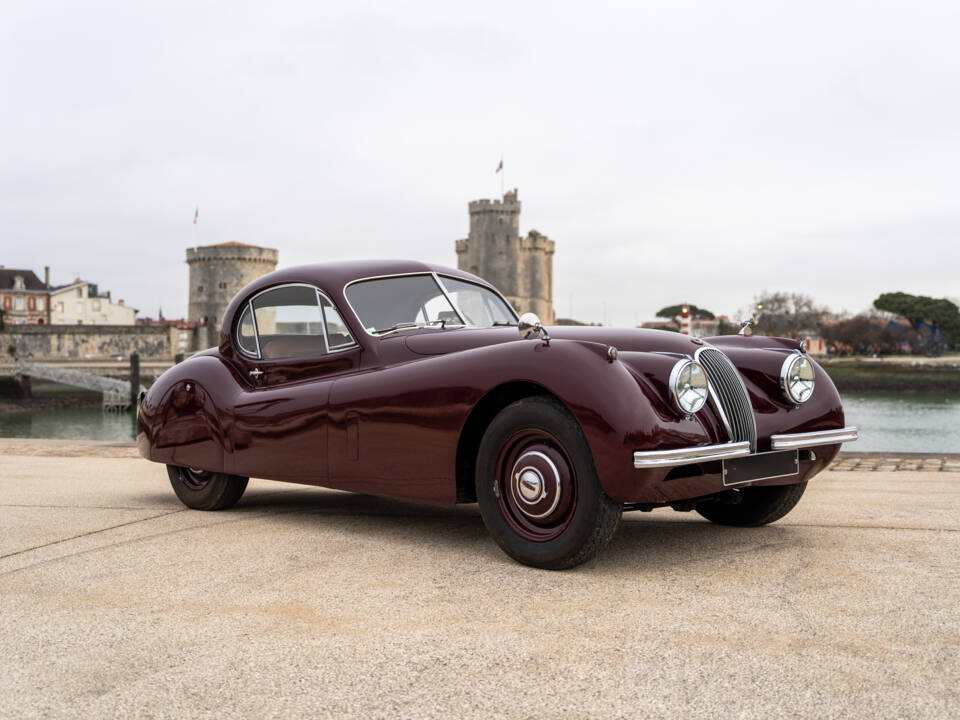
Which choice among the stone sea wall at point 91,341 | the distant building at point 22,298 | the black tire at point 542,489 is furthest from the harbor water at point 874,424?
the distant building at point 22,298

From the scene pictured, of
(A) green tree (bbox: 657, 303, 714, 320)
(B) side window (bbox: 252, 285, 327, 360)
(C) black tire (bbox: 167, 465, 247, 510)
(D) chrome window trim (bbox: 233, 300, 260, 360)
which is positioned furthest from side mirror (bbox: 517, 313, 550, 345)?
(A) green tree (bbox: 657, 303, 714, 320)

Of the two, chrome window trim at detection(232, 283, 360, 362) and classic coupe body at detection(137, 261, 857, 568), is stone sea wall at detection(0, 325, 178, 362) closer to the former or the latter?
chrome window trim at detection(232, 283, 360, 362)

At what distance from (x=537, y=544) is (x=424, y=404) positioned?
90 centimetres

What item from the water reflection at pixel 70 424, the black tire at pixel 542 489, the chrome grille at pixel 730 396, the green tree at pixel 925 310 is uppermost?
the green tree at pixel 925 310

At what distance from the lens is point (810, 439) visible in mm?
4328

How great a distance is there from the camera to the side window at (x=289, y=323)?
5.29 m

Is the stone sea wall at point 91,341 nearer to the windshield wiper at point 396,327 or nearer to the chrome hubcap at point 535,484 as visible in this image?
the windshield wiper at point 396,327

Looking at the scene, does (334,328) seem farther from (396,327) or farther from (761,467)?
(761,467)

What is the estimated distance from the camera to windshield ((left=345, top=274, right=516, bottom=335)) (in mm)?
5125

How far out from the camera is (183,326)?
90.2m

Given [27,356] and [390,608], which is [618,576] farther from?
[27,356]

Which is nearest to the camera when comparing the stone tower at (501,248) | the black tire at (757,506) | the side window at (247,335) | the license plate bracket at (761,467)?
the license plate bracket at (761,467)

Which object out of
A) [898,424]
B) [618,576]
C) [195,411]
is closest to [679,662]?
[618,576]

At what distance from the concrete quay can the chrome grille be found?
59 centimetres
